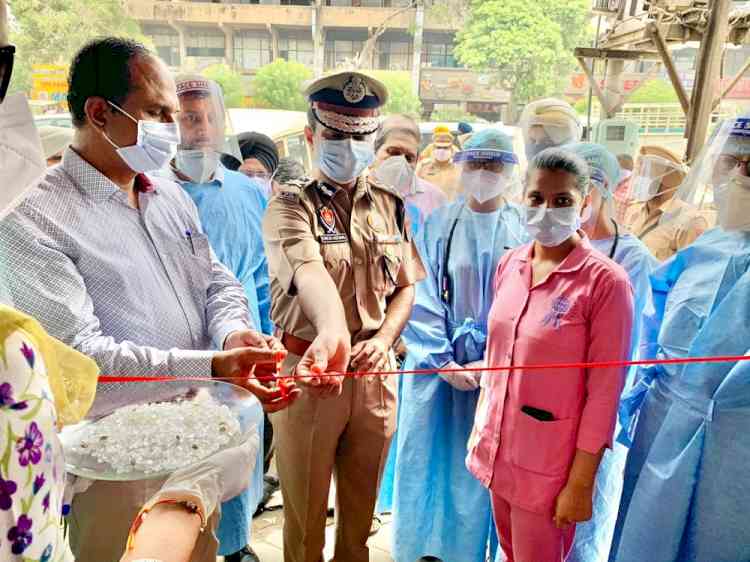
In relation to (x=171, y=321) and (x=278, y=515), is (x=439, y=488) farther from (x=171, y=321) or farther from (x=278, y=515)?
(x=171, y=321)

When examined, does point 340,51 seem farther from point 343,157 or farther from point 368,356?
point 368,356

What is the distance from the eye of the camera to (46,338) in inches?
28.8

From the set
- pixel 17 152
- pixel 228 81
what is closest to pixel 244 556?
pixel 17 152

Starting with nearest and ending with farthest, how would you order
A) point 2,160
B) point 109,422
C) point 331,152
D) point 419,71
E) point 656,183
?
point 2,160 < point 109,422 < point 331,152 < point 419,71 < point 656,183

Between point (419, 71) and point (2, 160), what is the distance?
7.14ft

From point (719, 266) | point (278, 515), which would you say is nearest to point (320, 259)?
point (719, 266)

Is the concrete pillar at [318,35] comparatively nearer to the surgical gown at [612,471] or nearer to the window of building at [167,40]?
→ the window of building at [167,40]

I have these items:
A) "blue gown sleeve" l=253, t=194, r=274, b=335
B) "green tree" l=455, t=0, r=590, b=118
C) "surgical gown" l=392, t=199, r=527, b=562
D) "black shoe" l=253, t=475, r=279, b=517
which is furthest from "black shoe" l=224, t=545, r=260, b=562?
"green tree" l=455, t=0, r=590, b=118

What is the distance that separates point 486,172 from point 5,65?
182 cm

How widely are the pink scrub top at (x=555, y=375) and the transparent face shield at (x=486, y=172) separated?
22.9 inches

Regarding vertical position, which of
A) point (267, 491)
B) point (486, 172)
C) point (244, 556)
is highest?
point (486, 172)

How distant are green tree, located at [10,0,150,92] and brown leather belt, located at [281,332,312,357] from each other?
40.8 inches

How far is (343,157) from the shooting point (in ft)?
6.05

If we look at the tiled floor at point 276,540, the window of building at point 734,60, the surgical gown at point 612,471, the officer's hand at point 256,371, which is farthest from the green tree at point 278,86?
the window of building at point 734,60
